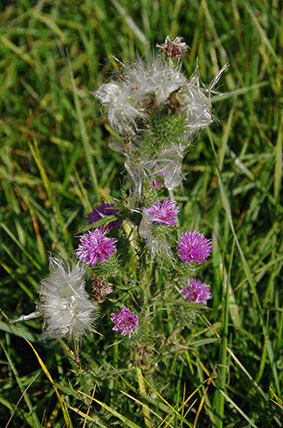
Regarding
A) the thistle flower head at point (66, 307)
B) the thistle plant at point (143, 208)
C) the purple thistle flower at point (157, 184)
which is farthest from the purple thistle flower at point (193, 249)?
the thistle flower head at point (66, 307)

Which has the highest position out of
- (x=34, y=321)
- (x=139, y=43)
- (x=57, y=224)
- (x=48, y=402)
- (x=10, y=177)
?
(x=139, y=43)

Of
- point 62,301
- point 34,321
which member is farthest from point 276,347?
point 34,321

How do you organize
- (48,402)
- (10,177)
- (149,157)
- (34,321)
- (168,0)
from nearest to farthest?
(149,157) < (48,402) < (34,321) < (10,177) < (168,0)

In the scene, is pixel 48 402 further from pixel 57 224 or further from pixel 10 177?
pixel 10 177

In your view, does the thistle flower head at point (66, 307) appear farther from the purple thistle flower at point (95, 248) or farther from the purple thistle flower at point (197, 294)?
the purple thistle flower at point (197, 294)

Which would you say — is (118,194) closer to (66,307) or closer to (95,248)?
(95,248)

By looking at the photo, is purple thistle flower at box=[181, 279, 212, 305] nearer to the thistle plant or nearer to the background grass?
the thistle plant
